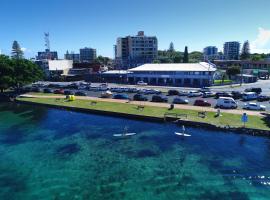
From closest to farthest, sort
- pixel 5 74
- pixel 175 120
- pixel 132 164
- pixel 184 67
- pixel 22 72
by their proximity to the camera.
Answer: pixel 132 164, pixel 175 120, pixel 5 74, pixel 22 72, pixel 184 67

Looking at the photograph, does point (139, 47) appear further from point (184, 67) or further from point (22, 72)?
point (22, 72)

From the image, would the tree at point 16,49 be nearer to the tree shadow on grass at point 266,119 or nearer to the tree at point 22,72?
the tree at point 22,72

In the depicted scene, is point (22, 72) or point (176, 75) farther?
point (176, 75)

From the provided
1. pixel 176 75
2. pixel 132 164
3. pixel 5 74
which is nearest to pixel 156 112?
pixel 132 164

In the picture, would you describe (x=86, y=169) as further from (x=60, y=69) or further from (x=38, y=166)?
(x=60, y=69)

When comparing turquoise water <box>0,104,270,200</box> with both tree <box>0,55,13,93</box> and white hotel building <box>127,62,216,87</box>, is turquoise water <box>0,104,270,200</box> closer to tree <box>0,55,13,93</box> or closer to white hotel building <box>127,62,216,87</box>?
tree <box>0,55,13,93</box>
